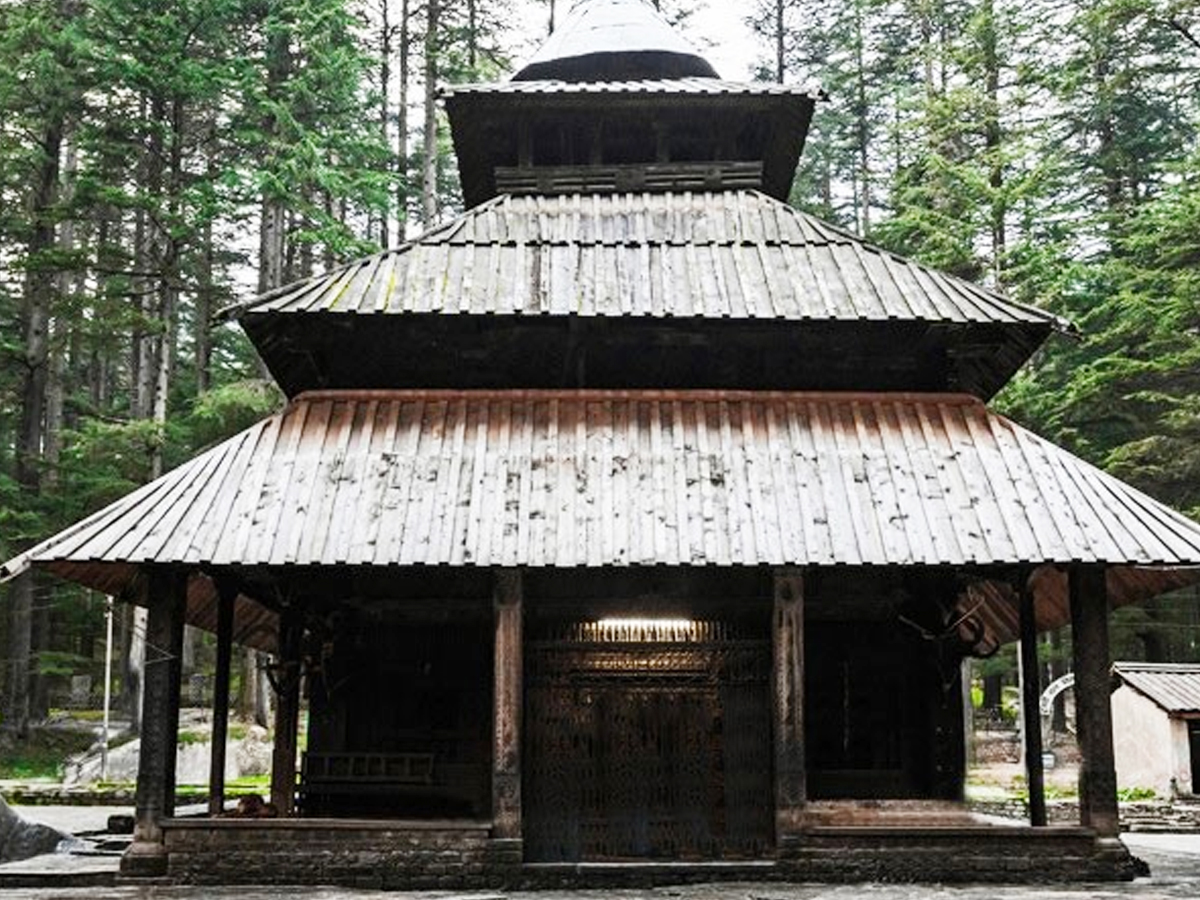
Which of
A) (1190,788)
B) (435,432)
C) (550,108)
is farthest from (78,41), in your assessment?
(1190,788)

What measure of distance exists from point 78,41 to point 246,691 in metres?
17.4

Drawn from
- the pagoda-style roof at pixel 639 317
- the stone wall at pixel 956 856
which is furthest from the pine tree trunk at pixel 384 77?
the stone wall at pixel 956 856

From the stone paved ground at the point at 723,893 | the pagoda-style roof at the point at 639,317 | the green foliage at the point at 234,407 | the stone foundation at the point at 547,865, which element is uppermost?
the green foliage at the point at 234,407

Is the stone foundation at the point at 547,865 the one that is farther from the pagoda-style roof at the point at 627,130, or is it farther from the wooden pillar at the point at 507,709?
the pagoda-style roof at the point at 627,130

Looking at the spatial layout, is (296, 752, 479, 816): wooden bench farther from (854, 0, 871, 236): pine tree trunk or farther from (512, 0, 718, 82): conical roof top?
(854, 0, 871, 236): pine tree trunk

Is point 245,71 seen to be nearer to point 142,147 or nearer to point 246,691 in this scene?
point 142,147

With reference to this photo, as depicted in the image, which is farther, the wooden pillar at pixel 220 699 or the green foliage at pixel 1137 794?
the green foliage at pixel 1137 794

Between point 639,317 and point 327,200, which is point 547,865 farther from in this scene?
point 327,200

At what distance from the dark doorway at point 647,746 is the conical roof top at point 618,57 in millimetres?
8733

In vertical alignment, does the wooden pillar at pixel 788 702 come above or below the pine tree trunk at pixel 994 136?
below

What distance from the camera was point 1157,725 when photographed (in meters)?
28.1

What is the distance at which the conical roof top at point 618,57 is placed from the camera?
19.0 meters

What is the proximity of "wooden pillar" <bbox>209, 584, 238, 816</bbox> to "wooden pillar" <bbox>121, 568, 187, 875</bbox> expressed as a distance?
49.4 inches

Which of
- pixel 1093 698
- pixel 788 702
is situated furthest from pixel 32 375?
pixel 1093 698
